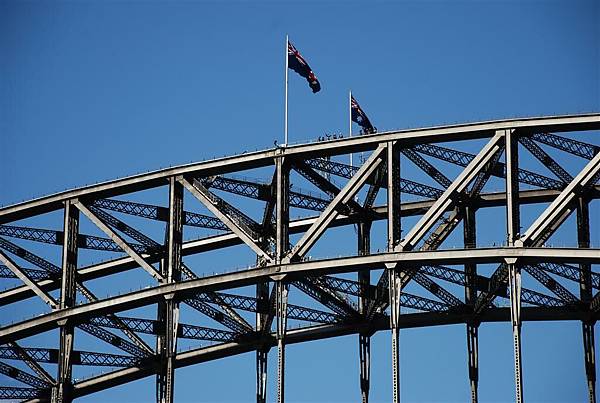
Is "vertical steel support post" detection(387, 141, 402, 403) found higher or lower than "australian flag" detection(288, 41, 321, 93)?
lower

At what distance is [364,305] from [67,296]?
53.9ft

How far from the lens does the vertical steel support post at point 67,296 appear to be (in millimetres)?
112812

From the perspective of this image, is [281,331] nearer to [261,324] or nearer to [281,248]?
[281,248]

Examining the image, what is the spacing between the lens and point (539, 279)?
10806cm

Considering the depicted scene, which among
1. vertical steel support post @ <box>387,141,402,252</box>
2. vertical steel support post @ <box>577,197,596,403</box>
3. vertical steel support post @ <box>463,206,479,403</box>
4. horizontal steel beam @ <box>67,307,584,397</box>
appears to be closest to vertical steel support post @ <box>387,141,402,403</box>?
vertical steel support post @ <box>387,141,402,252</box>

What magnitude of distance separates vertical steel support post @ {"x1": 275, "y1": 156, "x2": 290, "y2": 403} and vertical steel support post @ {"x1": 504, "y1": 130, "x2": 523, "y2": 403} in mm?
11863

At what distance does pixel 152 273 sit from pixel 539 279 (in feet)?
67.2

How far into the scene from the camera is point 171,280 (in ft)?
360

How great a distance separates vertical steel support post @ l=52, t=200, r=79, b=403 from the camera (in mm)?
112812

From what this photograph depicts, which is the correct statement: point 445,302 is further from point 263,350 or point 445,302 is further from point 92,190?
point 92,190

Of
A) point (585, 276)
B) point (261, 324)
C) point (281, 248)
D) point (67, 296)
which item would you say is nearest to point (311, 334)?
point (261, 324)

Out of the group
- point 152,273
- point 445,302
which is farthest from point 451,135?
point 152,273

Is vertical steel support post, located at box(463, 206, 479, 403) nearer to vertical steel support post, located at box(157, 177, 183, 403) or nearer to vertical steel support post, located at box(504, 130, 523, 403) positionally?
vertical steel support post, located at box(504, 130, 523, 403)

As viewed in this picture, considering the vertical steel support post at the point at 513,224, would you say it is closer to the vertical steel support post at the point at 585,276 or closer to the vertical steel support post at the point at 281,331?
the vertical steel support post at the point at 585,276
